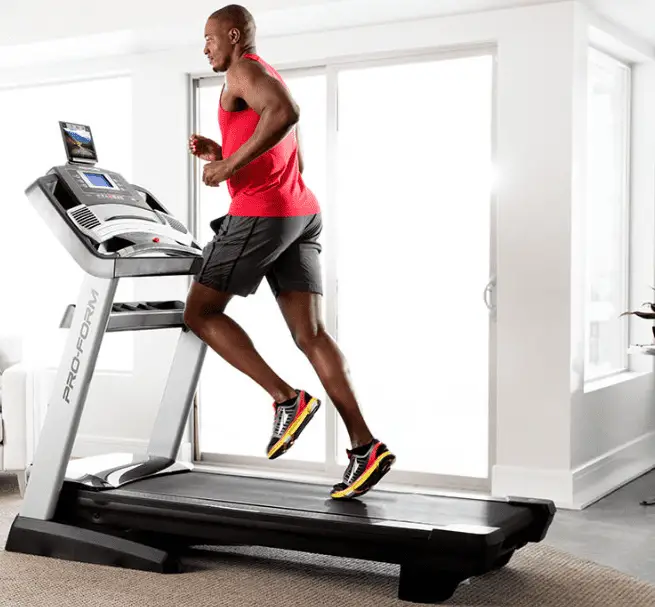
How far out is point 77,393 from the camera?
3359mm

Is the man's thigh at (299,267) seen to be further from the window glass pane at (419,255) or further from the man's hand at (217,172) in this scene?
the window glass pane at (419,255)

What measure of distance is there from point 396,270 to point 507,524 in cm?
191

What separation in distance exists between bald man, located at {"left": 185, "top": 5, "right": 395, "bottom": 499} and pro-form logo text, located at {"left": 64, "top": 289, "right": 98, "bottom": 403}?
0.32 meters

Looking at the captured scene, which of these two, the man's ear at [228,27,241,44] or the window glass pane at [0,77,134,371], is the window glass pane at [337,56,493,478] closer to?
the window glass pane at [0,77,134,371]

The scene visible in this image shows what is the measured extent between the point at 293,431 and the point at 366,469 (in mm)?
270

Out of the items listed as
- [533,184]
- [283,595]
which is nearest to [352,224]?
[533,184]

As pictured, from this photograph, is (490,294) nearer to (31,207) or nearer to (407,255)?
(407,255)

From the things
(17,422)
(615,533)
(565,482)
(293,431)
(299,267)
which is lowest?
(615,533)

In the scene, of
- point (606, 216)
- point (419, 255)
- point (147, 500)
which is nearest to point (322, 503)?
point (147, 500)

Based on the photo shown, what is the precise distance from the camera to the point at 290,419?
10.6 feet

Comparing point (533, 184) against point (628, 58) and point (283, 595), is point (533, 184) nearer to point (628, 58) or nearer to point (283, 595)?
point (628, 58)

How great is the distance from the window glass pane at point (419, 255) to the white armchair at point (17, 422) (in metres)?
1.45

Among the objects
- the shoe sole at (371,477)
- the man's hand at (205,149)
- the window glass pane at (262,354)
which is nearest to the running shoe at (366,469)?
the shoe sole at (371,477)

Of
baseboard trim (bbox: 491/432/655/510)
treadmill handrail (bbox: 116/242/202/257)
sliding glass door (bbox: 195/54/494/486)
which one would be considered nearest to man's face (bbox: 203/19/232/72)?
treadmill handrail (bbox: 116/242/202/257)
